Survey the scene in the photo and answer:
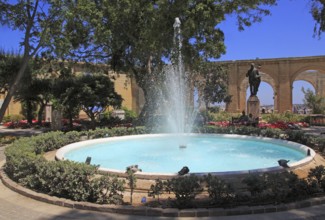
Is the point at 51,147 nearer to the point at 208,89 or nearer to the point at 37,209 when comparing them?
the point at 37,209

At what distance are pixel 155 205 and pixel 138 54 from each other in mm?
17334

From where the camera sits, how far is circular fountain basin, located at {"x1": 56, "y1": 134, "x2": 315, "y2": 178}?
28.9 feet

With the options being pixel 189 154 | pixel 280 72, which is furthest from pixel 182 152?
pixel 280 72

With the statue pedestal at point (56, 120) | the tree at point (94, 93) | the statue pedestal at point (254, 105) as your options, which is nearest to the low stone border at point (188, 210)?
the tree at point (94, 93)

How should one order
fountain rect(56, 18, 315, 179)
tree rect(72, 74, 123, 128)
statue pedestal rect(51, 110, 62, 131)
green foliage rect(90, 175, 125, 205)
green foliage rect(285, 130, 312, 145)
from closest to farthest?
green foliage rect(90, 175, 125, 205) → fountain rect(56, 18, 315, 179) → green foliage rect(285, 130, 312, 145) → tree rect(72, 74, 123, 128) → statue pedestal rect(51, 110, 62, 131)

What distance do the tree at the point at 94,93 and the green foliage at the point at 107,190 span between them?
16.1 meters

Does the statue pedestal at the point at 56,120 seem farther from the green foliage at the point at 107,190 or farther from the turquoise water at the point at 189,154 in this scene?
the green foliage at the point at 107,190

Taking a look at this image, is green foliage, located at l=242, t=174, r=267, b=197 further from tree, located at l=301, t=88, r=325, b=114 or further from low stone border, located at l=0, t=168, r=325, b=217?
tree, located at l=301, t=88, r=325, b=114

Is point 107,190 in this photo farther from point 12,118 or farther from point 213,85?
point 213,85

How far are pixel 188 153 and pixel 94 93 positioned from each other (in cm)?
1220

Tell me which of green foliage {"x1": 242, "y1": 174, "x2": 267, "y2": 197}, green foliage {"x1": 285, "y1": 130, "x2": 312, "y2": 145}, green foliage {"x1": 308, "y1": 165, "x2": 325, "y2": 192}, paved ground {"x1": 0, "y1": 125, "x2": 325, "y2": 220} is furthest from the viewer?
green foliage {"x1": 285, "y1": 130, "x2": 312, "y2": 145}

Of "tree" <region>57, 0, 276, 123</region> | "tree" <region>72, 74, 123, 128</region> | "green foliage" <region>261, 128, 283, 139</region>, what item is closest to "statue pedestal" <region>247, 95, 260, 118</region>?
"tree" <region>57, 0, 276, 123</region>

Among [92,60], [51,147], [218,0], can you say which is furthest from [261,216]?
[92,60]

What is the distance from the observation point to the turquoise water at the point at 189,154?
9.08 metres
